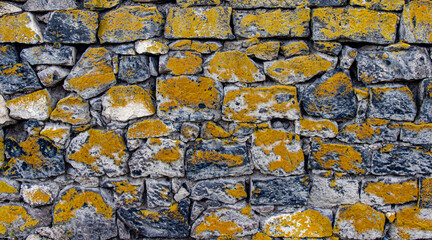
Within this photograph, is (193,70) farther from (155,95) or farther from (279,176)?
(279,176)

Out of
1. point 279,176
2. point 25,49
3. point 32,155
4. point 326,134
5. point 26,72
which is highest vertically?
point 25,49

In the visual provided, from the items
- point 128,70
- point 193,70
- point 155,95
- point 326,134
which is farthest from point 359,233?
point 128,70

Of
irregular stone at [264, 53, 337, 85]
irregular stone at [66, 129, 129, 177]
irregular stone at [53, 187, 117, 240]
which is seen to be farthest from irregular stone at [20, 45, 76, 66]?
irregular stone at [264, 53, 337, 85]

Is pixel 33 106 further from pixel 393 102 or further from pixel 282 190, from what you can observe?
pixel 393 102

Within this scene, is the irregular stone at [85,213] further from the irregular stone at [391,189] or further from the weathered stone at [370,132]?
the irregular stone at [391,189]

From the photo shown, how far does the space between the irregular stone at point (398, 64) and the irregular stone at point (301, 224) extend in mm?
1027

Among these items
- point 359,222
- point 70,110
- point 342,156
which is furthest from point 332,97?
point 70,110

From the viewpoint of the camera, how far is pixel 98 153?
1.81m

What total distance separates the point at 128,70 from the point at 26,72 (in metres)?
0.72

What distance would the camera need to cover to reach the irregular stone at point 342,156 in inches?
69.0

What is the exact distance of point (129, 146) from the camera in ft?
5.91

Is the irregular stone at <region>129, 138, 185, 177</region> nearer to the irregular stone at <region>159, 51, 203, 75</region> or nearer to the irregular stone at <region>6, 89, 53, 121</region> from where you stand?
the irregular stone at <region>159, 51, 203, 75</region>

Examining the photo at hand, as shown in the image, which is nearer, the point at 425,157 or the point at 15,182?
the point at 425,157

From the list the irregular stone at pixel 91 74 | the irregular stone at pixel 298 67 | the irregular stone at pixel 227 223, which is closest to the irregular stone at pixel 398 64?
the irregular stone at pixel 298 67
